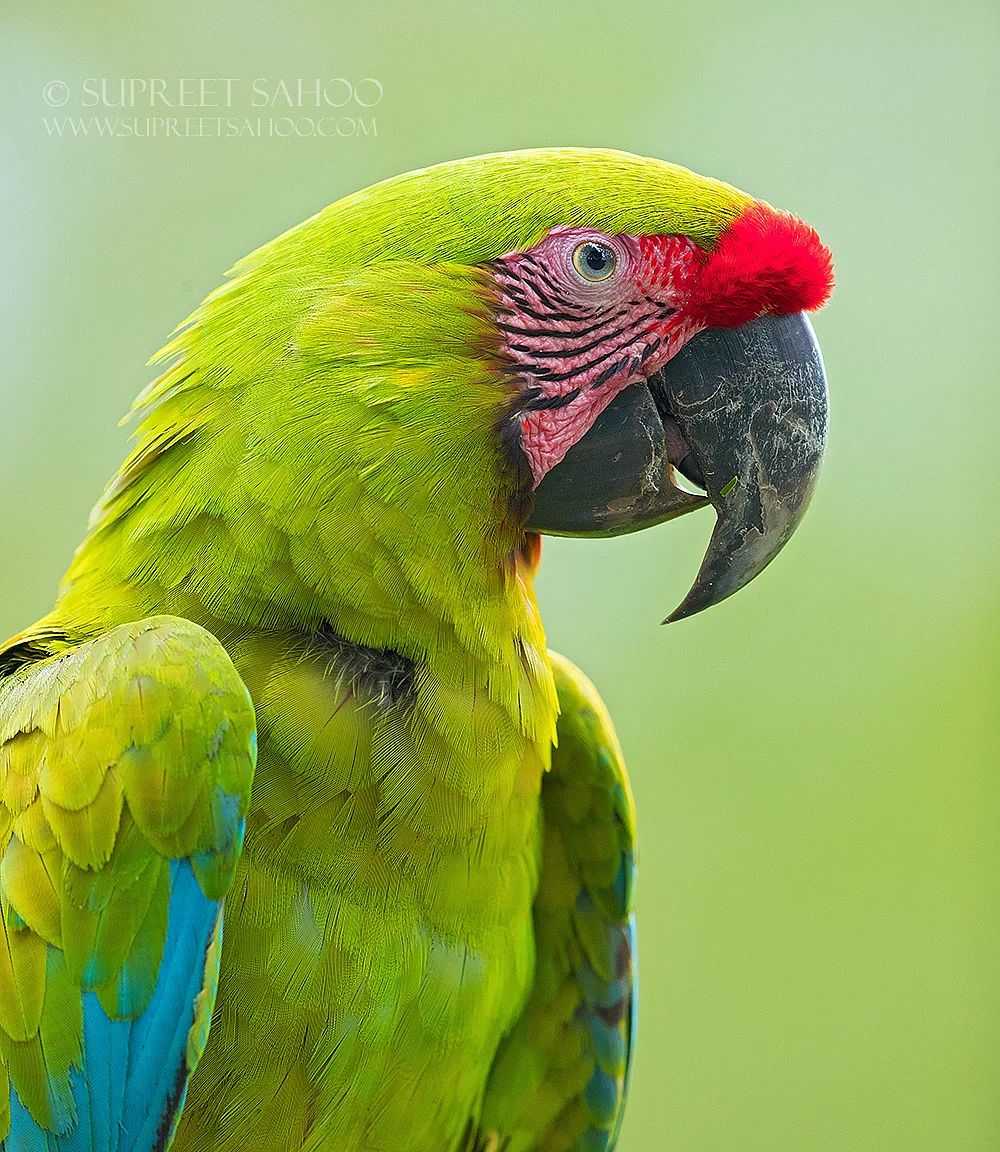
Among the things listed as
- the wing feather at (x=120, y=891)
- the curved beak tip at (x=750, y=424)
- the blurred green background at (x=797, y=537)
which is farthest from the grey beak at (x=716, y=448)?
the blurred green background at (x=797, y=537)

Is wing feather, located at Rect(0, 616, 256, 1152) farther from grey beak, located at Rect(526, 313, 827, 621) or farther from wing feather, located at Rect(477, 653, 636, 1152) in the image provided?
wing feather, located at Rect(477, 653, 636, 1152)

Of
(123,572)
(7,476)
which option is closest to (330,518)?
(123,572)

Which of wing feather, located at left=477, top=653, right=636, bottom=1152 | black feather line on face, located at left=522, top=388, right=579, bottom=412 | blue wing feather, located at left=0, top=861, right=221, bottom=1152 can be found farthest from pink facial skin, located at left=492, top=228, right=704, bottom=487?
blue wing feather, located at left=0, top=861, right=221, bottom=1152

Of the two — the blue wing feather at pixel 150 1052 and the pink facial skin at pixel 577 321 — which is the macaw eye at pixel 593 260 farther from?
the blue wing feather at pixel 150 1052

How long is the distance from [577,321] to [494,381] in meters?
0.11

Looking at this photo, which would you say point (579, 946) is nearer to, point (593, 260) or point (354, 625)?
point (354, 625)

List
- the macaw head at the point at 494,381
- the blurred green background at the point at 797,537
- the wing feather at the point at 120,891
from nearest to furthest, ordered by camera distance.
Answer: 1. the wing feather at the point at 120,891
2. the macaw head at the point at 494,381
3. the blurred green background at the point at 797,537

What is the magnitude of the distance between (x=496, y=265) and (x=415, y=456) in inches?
8.0

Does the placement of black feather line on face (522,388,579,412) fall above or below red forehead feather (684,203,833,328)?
below

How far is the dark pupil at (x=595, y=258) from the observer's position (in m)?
1.13

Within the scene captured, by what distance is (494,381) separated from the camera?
1.12 meters

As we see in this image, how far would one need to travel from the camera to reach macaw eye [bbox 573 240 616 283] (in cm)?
113

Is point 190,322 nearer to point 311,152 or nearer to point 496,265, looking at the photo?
point 496,265

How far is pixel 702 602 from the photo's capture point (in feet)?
3.96
